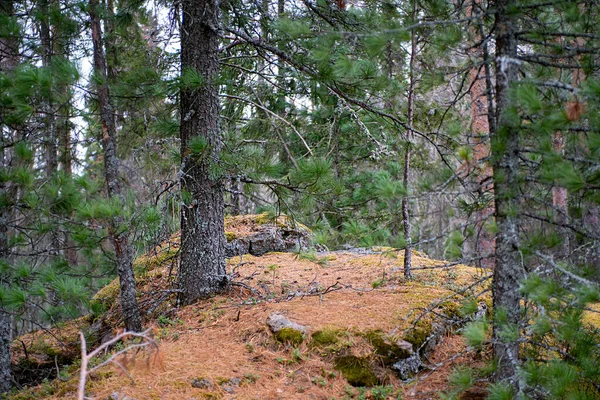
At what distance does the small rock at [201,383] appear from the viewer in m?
4.00

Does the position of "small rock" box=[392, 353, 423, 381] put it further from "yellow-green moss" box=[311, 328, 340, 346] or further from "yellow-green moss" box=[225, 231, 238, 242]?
"yellow-green moss" box=[225, 231, 238, 242]

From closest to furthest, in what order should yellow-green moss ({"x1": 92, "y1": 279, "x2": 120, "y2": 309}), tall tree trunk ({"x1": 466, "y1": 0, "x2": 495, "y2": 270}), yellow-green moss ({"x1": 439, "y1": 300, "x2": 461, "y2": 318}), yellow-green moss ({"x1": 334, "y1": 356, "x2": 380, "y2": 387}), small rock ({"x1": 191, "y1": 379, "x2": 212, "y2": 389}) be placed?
tall tree trunk ({"x1": 466, "y1": 0, "x2": 495, "y2": 270})
small rock ({"x1": 191, "y1": 379, "x2": 212, "y2": 389})
yellow-green moss ({"x1": 334, "y1": 356, "x2": 380, "y2": 387})
yellow-green moss ({"x1": 439, "y1": 300, "x2": 461, "y2": 318})
yellow-green moss ({"x1": 92, "y1": 279, "x2": 120, "y2": 309})

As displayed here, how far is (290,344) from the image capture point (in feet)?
15.3

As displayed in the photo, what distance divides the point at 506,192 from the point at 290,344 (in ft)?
8.09

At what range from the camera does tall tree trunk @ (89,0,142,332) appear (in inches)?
214

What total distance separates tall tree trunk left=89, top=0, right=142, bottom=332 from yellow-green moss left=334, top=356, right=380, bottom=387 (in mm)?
2493

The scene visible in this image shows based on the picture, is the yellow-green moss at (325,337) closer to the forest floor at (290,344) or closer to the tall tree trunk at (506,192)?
the forest floor at (290,344)

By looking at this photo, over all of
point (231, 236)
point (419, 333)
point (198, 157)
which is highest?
point (198, 157)

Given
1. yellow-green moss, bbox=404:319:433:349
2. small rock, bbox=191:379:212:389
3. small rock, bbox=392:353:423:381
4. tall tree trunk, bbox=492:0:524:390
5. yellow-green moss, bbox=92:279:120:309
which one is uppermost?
tall tree trunk, bbox=492:0:524:390

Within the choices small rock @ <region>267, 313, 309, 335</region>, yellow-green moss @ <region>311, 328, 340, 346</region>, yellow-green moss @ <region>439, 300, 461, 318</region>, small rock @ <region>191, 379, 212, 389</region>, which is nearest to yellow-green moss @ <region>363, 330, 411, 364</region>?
yellow-green moss @ <region>311, 328, 340, 346</region>

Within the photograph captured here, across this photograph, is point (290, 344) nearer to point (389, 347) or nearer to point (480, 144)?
point (389, 347)

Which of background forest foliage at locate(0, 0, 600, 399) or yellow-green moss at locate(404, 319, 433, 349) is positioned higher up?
background forest foliage at locate(0, 0, 600, 399)

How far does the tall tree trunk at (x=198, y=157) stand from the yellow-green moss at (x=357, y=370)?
203 centimetres

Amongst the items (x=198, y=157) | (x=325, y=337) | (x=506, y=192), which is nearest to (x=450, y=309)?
(x=325, y=337)
